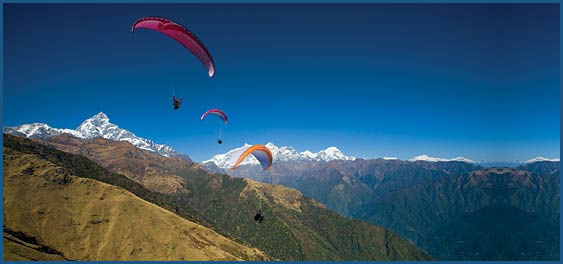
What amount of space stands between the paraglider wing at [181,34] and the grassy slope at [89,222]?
447ft

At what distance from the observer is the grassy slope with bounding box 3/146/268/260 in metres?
154

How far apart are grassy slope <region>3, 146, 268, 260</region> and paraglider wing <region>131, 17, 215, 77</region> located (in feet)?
447

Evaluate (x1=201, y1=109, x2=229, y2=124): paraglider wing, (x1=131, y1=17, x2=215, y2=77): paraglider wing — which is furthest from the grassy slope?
(x1=131, y1=17, x2=215, y2=77): paraglider wing

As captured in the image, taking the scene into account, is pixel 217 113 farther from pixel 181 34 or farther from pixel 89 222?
pixel 89 222

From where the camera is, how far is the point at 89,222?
16612 cm

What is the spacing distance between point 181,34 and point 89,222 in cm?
16348

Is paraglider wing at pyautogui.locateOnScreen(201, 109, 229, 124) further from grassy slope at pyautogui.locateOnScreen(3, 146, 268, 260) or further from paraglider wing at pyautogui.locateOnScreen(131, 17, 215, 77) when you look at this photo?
grassy slope at pyautogui.locateOnScreen(3, 146, 268, 260)

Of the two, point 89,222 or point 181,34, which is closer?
point 181,34

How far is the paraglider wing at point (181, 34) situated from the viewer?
25141 millimetres

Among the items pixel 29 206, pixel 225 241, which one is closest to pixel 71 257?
pixel 29 206

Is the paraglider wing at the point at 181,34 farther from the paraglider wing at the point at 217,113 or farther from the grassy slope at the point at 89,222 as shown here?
the grassy slope at the point at 89,222

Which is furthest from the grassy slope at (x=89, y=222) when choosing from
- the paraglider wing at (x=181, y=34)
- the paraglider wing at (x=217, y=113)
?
the paraglider wing at (x=181, y=34)

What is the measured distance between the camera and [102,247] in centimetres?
15850

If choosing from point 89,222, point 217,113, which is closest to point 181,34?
point 217,113
